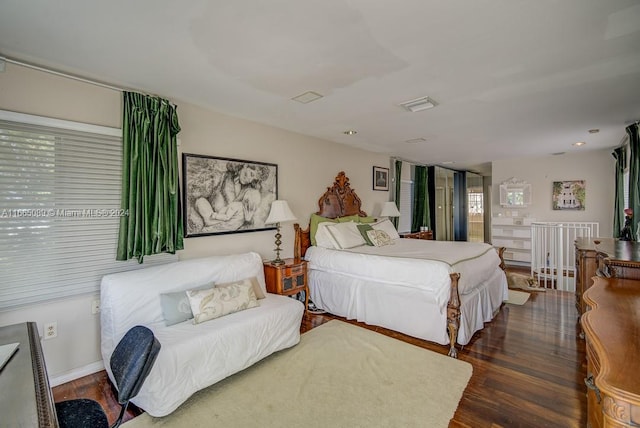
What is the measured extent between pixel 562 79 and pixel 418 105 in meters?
1.14

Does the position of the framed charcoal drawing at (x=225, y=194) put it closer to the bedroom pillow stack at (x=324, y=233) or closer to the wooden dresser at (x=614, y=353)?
the bedroom pillow stack at (x=324, y=233)

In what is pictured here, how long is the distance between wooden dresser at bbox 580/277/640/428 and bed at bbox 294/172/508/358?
1.34 m

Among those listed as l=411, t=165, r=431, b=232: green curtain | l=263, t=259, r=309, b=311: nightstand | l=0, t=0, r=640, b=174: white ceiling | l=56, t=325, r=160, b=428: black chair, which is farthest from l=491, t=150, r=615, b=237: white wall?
l=56, t=325, r=160, b=428: black chair

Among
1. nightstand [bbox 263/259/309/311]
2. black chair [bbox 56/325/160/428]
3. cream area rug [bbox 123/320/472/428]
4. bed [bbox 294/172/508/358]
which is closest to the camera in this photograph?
black chair [bbox 56/325/160/428]

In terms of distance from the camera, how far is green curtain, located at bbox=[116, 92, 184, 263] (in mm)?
2539

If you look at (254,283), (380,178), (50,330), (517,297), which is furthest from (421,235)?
(50,330)

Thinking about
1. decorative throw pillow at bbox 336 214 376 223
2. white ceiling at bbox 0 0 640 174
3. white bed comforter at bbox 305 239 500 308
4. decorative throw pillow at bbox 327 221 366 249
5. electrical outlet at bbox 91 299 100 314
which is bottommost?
electrical outlet at bbox 91 299 100 314

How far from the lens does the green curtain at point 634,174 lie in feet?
11.5

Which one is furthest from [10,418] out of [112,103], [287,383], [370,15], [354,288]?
[354,288]

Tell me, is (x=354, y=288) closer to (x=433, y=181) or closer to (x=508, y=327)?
(x=508, y=327)

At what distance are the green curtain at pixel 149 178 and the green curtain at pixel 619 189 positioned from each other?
239 inches

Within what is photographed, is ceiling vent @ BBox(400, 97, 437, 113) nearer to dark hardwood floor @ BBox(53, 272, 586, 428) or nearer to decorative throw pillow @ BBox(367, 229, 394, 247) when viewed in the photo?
decorative throw pillow @ BBox(367, 229, 394, 247)

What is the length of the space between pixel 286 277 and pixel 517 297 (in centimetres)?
339

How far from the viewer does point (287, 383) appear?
7.45ft
